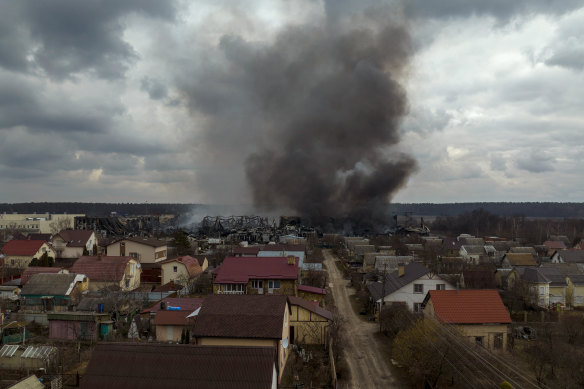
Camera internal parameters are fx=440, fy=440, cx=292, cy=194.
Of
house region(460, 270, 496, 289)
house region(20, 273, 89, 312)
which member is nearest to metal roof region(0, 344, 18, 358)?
house region(20, 273, 89, 312)

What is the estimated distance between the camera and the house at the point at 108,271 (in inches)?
1104

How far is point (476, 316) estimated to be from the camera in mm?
18844

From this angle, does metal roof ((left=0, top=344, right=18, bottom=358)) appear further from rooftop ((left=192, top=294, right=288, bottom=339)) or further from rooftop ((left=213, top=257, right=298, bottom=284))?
rooftop ((left=213, top=257, right=298, bottom=284))

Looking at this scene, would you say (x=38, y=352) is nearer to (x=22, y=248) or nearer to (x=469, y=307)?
(x=469, y=307)

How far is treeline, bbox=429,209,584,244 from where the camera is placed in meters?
75.8

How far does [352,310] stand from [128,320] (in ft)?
42.1

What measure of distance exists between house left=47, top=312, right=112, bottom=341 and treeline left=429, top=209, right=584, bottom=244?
67912 mm

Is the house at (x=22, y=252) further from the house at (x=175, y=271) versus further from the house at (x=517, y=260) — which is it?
the house at (x=517, y=260)

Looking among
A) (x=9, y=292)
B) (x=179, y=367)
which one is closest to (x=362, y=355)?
(x=179, y=367)

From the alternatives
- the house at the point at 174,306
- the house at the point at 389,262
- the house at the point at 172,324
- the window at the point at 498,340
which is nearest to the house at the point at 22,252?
the house at the point at 174,306

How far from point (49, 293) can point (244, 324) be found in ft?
46.3

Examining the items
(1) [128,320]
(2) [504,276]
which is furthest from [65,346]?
(2) [504,276]

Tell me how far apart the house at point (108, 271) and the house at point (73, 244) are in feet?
50.7

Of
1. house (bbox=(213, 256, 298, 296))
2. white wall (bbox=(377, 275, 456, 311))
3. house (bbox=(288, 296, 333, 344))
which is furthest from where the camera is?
white wall (bbox=(377, 275, 456, 311))
